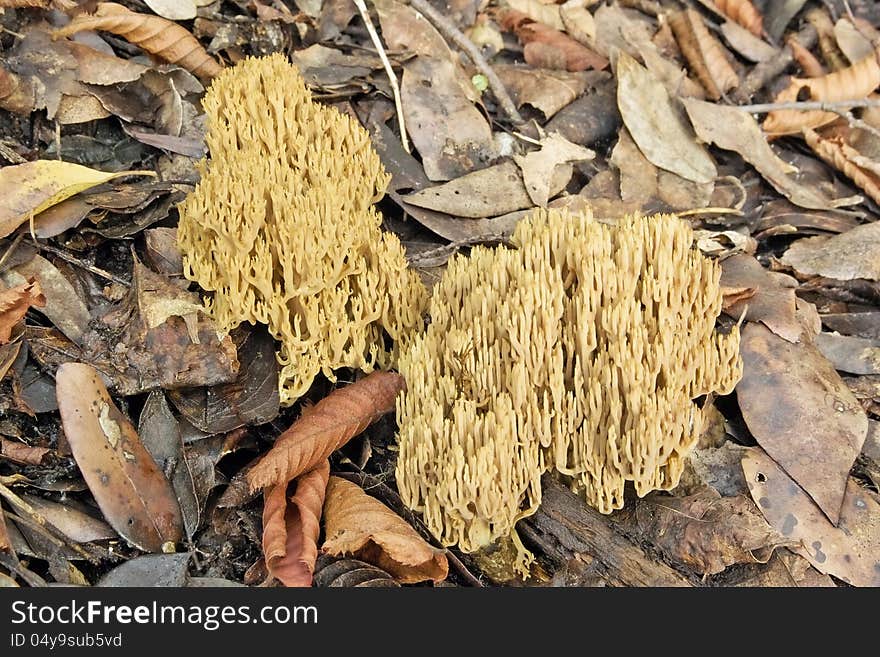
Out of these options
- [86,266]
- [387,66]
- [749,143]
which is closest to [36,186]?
[86,266]

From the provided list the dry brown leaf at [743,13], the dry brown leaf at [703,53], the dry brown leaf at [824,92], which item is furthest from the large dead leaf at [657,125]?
the dry brown leaf at [743,13]

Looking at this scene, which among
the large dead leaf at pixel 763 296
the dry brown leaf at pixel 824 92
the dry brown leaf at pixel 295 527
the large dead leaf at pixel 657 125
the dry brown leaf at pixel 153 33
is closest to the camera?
the dry brown leaf at pixel 295 527

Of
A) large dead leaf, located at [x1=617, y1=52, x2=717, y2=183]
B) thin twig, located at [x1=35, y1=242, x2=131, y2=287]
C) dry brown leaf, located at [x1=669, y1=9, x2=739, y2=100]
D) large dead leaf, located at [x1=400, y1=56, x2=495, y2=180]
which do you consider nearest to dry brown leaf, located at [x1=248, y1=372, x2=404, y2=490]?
thin twig, located at [x1=35, y1=242, x2=131, y2=287]

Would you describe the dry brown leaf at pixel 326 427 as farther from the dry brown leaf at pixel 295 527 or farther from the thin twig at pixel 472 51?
the thin twig at pixel 472 51

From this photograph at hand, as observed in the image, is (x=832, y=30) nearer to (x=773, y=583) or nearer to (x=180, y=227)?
(x=773, y=583)

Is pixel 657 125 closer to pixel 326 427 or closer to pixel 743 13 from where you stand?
pixel 743 13
